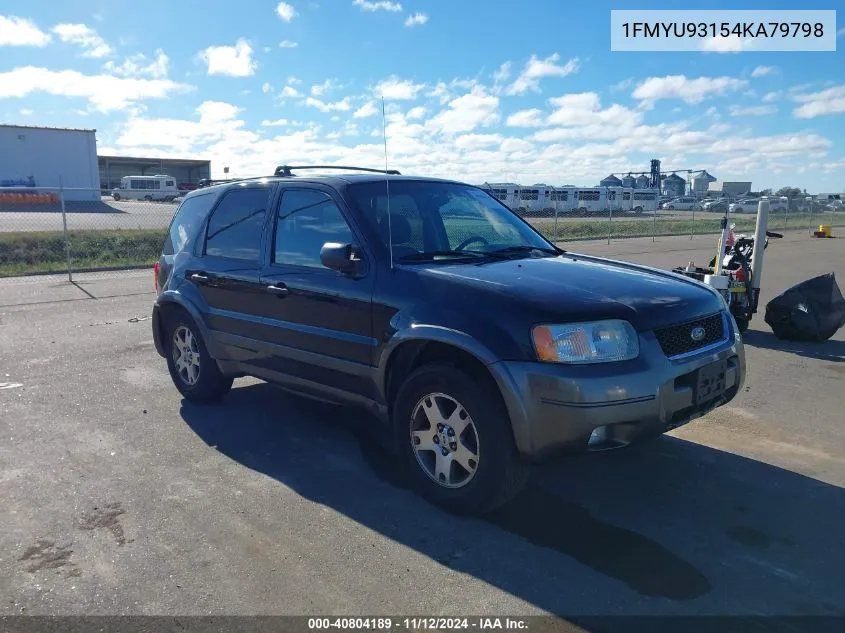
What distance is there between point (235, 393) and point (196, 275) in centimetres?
119

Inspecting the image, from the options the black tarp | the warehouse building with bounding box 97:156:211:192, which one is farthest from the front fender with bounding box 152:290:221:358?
the warehouse building with bounding box 97:156:211:192

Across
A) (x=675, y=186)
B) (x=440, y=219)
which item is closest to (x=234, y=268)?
(x=440, y=219)

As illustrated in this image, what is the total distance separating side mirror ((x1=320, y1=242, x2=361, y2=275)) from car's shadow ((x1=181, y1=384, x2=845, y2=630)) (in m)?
1.28

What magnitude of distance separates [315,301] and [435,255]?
819 millimetres

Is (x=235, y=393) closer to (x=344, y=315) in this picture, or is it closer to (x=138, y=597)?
(x=344, y=315)

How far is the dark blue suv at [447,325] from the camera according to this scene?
3.47 meters

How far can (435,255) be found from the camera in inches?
173

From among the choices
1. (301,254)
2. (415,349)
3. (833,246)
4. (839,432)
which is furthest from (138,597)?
(833,246)

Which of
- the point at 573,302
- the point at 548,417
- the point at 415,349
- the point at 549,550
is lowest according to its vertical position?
the point at 549,550

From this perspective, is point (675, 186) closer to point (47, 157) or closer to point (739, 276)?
point (47, 157)

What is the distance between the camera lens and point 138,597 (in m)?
3.07

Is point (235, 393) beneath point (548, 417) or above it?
beneath

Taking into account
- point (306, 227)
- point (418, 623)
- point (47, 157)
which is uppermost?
point (47, 157)

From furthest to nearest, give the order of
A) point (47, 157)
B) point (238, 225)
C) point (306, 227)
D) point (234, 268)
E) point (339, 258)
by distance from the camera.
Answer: point (47, 157) < point (238, 225) < point (234, 268) < point (306, 227) < point (339, 258)
